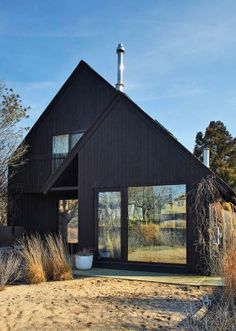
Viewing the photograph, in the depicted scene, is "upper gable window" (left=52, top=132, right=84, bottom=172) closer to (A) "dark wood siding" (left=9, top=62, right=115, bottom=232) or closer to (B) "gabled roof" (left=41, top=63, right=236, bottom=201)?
(A) "dark wood siding" (left=9, top=62, right=115, bottom=232)

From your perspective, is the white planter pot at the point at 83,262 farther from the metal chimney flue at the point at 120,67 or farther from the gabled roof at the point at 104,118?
the metal chimney flue at the point at 120,67

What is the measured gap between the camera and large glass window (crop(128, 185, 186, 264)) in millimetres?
10492

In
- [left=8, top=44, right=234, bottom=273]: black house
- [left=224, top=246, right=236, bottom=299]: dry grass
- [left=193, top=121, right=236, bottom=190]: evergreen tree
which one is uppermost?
[left=193, top=121, right=236, bottom=190]: evergreen tree

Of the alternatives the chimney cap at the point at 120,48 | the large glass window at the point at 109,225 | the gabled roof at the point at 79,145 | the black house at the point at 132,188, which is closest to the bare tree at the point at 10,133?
the black house at the point at 132,188

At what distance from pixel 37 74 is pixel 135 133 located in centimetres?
459

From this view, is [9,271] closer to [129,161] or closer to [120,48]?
[129,161]

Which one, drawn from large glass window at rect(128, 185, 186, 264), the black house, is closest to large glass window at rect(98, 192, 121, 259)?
the black house

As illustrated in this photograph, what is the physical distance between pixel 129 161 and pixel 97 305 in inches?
206

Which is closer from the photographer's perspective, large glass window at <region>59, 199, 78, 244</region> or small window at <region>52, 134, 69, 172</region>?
large glass window at <region>59, 199, 78, 244</region>

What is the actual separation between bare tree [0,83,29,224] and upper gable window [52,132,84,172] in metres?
1.36

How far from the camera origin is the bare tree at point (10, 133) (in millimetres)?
17031

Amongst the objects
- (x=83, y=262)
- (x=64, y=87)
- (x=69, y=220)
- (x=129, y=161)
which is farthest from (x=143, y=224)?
(x=64, y=87)

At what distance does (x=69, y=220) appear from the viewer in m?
16.0

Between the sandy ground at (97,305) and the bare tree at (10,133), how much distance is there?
898 centimetres
